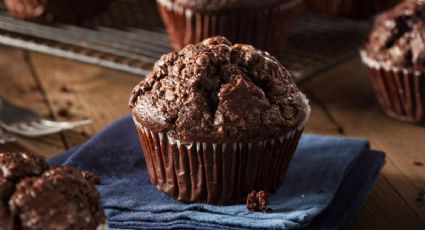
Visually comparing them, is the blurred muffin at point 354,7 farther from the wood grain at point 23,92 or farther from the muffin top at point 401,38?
the wood grain at point 23,92

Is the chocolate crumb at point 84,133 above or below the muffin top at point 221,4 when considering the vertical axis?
below

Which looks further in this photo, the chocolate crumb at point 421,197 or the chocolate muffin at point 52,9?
the chocolate muffin at point 52,9

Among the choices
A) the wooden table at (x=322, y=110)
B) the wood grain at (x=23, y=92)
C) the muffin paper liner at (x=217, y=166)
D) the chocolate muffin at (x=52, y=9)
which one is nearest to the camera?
the muffin paper liner at (x=217, y=166)

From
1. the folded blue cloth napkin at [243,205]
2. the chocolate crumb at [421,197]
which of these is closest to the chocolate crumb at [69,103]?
the folded blue cloth napkin at [243,205]

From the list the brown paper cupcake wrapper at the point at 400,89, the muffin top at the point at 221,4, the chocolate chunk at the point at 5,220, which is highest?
the chocolate chunk at the point at 5,220

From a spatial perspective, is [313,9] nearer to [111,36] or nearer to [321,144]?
[111,36]

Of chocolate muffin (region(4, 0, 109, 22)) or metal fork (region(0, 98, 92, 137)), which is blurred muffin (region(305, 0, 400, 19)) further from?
metal fork (region(0, 98, 92, 137))

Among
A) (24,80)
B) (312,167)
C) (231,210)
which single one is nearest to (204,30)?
(24,80)
